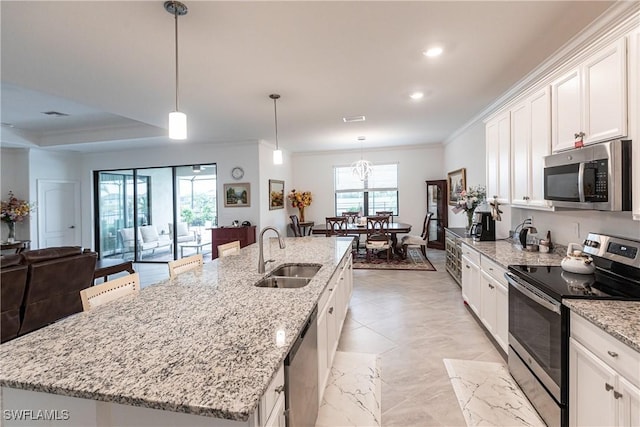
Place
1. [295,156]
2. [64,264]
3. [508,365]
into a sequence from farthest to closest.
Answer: [295,156], [64,264], [508,365]

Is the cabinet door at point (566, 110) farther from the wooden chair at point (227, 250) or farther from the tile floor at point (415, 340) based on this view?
the wooden chair at point (227, 250)

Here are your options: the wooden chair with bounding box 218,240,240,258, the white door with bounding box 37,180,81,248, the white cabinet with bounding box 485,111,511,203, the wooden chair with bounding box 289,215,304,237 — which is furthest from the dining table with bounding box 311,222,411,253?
the white door with bounding box 37,180,81,248

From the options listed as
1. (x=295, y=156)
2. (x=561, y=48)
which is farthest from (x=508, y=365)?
Answer: (x=295, y=156)

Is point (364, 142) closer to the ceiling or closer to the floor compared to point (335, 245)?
closer to the ceiling

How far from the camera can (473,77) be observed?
3.19 metres

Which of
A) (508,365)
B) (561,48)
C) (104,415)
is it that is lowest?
(508,365)

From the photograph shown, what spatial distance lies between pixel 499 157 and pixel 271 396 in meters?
3.33

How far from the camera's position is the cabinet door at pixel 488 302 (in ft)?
8.98

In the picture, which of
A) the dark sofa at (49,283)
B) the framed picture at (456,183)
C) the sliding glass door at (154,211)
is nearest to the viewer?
the dark sofa at (49,283)

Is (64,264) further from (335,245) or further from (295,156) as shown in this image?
(295,156)

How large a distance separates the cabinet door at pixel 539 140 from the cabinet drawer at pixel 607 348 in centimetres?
126

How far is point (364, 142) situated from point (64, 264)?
5.75 meters

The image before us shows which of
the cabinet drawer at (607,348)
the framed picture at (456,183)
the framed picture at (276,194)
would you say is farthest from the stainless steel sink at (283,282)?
the framed picture at (276,194)

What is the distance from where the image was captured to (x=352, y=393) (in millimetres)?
2240
